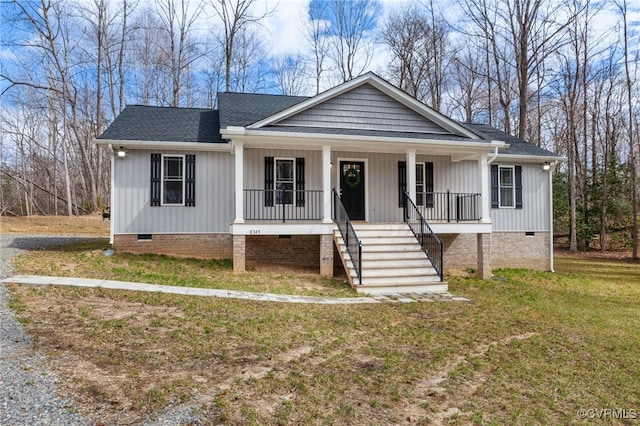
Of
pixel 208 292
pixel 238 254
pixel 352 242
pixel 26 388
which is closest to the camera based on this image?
pixel 26 388

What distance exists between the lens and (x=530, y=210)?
12727 millimetres

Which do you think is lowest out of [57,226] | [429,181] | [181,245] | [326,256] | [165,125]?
[326,256]

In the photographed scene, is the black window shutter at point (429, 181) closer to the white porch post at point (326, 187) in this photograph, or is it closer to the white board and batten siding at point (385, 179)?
the white board and batten siding at point (385, 179)

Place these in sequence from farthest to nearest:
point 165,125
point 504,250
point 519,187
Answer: point 519,187
point 504,250
point 165,125

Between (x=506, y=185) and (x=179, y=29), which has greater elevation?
(x=179, y=29)

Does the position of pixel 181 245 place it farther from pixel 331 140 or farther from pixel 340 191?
pixel 331 140

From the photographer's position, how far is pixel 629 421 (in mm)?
3195

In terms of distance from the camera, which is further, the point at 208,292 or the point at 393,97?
the point at 393,97

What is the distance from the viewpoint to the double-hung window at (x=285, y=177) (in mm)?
11156

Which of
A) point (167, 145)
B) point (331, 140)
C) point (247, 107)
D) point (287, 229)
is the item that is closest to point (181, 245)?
point (167, 145)

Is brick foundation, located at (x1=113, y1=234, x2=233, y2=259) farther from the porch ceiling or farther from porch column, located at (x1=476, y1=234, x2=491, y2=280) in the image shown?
porch column, located at (x1=476, y1=234, x2=491, y2=280)

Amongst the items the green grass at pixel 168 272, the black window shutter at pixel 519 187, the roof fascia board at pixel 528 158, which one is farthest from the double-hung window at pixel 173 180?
the black window shutter at pixel 519 187

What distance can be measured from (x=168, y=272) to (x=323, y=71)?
66.4 ft

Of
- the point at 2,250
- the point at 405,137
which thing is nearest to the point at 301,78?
the point at 405,137
